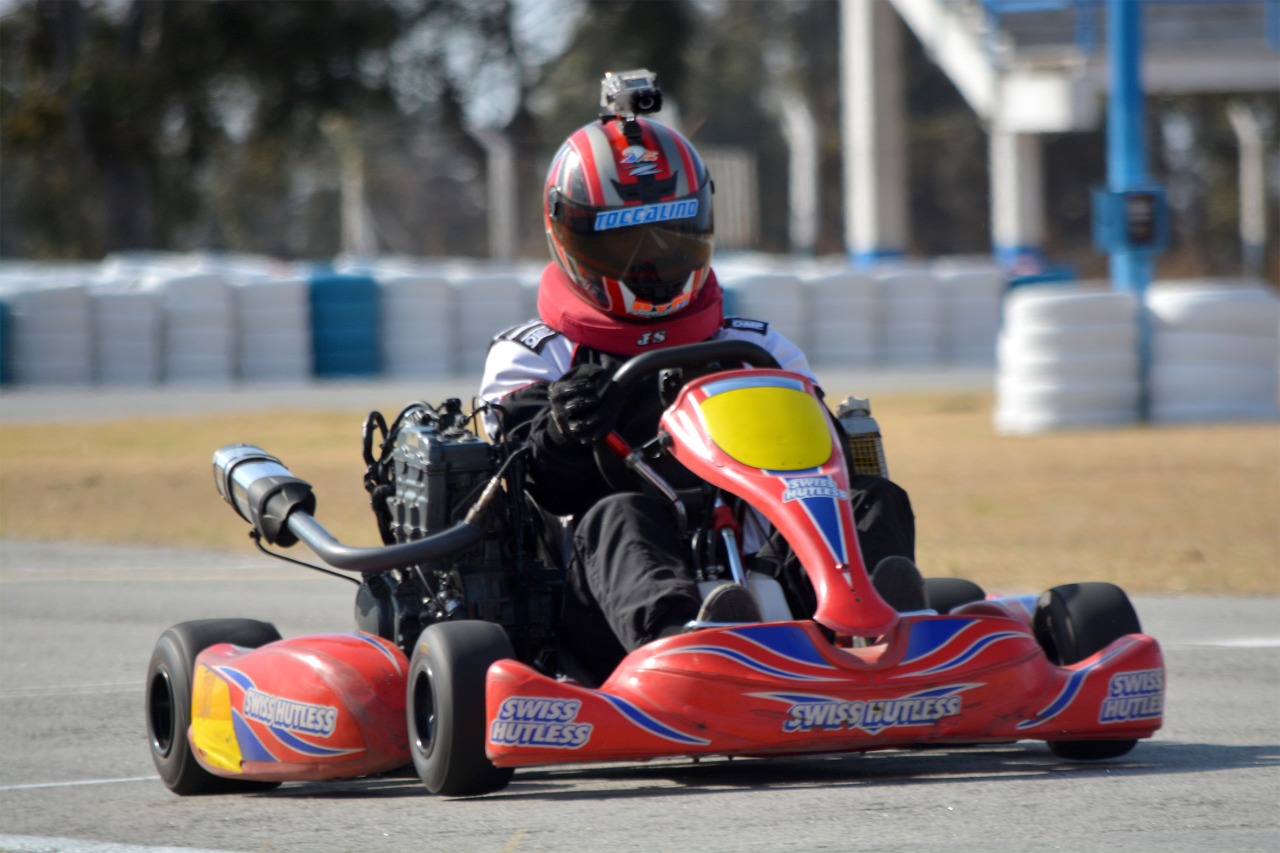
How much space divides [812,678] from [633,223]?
Answer: 147 centimetres

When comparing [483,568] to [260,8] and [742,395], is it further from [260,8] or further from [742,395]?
[260,8]

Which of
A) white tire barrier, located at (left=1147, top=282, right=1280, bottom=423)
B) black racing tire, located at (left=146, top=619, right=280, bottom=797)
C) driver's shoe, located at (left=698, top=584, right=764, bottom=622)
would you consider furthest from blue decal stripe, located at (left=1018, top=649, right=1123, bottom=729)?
white tire barrier, located at (left=1147, top=282, right=1280, bottom=423)

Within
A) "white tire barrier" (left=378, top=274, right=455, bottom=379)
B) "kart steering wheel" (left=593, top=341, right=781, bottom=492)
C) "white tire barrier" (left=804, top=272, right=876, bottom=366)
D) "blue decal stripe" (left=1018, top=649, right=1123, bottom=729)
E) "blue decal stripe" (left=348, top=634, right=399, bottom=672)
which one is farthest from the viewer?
"white tire barrier" (left=804, top=272, right=876, bottom=366)

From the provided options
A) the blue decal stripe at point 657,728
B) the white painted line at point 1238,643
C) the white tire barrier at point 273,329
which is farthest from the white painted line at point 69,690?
the white tire barrier at point 273,329

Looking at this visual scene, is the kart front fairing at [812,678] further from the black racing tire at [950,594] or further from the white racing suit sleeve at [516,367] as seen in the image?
the white racing suit sleeve at [516,367]

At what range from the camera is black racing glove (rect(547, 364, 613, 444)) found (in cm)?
439

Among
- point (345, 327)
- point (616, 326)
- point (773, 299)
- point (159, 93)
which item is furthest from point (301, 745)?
point (159, 93)

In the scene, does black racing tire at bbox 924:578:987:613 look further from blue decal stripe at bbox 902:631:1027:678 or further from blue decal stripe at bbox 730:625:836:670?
blue decal stripe at bbox 730:625:836:670

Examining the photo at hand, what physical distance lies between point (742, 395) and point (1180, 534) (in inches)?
222

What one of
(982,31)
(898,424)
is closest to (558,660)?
(898,424)

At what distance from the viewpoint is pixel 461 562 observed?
179 inches

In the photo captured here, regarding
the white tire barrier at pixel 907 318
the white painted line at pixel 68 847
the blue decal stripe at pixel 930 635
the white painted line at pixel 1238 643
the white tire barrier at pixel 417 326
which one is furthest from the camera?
the white tire barrier at pixel 907 318

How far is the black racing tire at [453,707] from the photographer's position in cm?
391

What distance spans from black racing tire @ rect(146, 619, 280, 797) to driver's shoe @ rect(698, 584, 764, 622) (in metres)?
1.27
